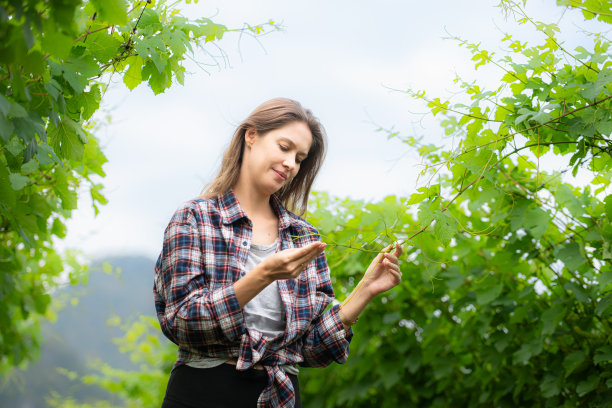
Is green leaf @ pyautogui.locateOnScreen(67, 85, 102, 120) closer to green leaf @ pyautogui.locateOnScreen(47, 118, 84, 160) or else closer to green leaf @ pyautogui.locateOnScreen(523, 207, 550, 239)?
green leaf @ pyautogui.locateOnScreen(47, 118, 84, 160)

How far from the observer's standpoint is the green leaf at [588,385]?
2.22 metres

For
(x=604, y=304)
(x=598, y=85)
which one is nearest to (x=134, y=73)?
(x=598, y=85)

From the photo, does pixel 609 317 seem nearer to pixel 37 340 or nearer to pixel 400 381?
pixel 400 381

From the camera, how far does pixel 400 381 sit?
3.19m

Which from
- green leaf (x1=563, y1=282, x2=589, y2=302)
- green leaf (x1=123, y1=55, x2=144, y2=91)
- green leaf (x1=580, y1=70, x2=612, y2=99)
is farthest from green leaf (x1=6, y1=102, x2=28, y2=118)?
green leaf (x1=563, y1=282, x2=589, y2=302)

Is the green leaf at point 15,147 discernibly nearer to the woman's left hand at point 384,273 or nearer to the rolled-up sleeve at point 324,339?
the rolled-up sleeve at point 324,339

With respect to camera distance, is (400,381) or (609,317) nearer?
(609,317)

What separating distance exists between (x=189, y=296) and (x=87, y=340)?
17.7ft

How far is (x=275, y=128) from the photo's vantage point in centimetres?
186

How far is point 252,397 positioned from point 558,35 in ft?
4.27

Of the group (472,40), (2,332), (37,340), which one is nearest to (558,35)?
(472,40)

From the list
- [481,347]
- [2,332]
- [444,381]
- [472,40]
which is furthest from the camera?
[2,332]

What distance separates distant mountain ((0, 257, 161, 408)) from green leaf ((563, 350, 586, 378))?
4.08m

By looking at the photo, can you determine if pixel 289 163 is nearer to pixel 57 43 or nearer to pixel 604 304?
pixel 57 43
